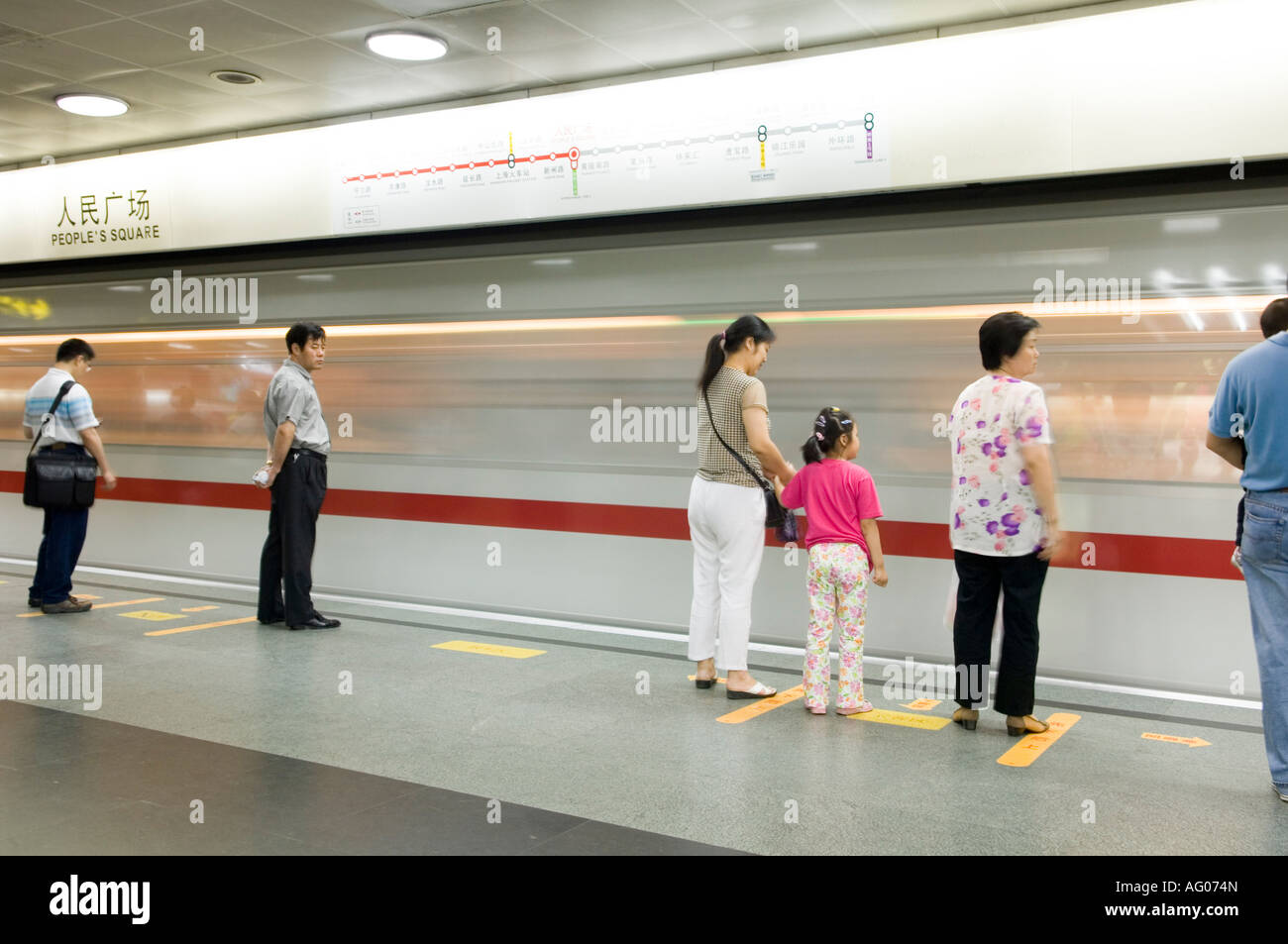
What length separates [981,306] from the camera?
549cm

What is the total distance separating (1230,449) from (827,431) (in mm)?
1497

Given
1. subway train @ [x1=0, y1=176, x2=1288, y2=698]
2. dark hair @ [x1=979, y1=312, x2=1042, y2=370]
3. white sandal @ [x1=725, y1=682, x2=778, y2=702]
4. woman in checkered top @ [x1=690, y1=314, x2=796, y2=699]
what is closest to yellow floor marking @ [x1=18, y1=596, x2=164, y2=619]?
subway train @ [x1=0, y1=176, x2=1288, y2=698]

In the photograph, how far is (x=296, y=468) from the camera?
623 cm

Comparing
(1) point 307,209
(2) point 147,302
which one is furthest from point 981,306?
(2) point 147,302

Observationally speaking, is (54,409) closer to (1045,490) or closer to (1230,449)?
(1045,490)

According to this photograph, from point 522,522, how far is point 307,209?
2.66m

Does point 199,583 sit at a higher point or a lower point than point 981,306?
→ lower

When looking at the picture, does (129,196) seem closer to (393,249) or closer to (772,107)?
(393,249)

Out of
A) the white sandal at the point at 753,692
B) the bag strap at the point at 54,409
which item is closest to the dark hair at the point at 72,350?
the bag strap at the point at 54,409

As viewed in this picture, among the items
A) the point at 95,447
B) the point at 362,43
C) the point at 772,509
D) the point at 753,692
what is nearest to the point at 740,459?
the point at 772,509

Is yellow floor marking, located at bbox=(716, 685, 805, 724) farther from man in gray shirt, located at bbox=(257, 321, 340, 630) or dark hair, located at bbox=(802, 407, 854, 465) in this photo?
man in gray shirt, located at bbox=(257, 321, 340, 630)

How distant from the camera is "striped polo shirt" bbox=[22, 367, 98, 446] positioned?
254 inches

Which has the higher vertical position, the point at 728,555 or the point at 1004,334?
the point at 1004,334
